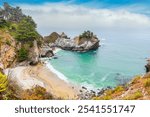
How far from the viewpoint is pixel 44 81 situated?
45250 millimetres

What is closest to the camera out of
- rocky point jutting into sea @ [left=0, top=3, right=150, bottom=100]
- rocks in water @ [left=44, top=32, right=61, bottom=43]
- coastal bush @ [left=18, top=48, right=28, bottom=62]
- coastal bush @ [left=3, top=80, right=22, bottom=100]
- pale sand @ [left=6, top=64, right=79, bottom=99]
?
coastal bush @ [left=3, top=80, right=22, bottom=100]

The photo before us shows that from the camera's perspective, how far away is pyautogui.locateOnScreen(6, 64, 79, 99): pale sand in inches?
1546

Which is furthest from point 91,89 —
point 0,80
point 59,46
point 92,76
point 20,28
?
point 59,46

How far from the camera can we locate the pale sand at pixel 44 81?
39272 mm

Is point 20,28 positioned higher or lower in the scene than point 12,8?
lower

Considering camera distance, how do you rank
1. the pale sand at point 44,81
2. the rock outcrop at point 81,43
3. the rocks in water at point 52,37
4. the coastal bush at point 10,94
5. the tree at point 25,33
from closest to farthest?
the coastal bush at point 10,94
the pale sand at point 44,81
the tree at point 25,33
the rock outcrop at point 81,43
the rocks in water at point 52,37

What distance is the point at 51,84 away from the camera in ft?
146

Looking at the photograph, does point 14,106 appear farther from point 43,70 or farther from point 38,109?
point 43,70

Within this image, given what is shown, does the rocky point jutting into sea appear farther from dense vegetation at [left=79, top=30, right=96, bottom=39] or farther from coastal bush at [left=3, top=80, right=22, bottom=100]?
coastal bush at [left=3, top=80, right=22, bottom=100]

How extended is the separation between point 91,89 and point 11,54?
59.1 ft

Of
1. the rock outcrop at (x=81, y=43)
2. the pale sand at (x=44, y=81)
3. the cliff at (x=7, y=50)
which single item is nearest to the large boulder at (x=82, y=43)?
the rock outcrop at (x=81, y=43)

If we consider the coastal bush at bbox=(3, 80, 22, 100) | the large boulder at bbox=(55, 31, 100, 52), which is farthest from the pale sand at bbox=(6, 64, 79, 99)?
the large boulder at bbox=(55, 31, 100, 52)

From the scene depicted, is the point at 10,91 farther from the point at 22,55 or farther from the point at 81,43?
the point at 81,43

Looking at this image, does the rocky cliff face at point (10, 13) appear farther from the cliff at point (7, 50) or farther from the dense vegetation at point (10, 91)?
the dense vegetation at point (10, 91)
